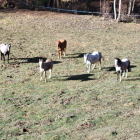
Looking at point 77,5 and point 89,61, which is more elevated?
point 77,5

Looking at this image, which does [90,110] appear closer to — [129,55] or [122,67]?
[122,67]

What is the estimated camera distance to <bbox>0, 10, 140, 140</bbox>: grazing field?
1104 centimetres

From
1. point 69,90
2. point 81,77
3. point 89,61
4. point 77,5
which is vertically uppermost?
point 77,5

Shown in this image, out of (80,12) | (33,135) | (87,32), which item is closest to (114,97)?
(33,135)

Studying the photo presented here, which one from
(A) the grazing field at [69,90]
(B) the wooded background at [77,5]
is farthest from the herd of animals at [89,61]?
(B) the wooded background at [77,5]

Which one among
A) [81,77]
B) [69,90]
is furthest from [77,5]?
[69,90]

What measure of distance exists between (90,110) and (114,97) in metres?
2.01

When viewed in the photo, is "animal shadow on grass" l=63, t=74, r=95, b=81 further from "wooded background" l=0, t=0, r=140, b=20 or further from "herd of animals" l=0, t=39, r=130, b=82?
"wooded background" l=0, t=0, r=140, b=20

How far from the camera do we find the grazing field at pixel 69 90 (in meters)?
11.0

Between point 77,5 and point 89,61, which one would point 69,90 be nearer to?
point 89,61

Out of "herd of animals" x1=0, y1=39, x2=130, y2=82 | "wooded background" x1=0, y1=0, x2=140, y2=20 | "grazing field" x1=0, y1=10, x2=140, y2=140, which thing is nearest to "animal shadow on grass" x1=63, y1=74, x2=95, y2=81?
"grazing field" x1=0, y1=10, x2=140, y2=140

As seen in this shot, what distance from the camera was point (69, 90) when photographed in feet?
51.1

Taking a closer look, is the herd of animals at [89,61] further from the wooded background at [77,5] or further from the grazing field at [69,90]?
the wooded background at [77,5]

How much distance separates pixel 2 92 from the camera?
50.4 ft
